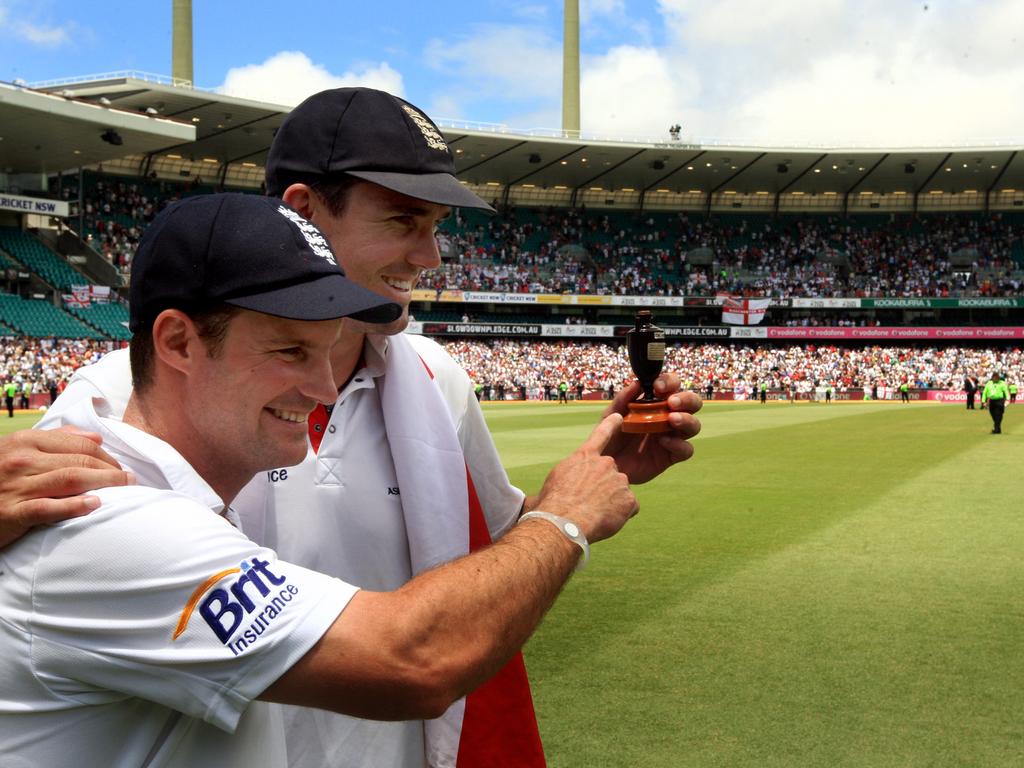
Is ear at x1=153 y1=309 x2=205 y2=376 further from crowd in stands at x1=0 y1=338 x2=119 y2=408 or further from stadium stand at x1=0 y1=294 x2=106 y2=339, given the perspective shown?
stadium stand at x1=0 y1=294 x2=106 y2=339

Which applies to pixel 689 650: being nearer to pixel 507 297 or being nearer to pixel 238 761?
pixel 238 761

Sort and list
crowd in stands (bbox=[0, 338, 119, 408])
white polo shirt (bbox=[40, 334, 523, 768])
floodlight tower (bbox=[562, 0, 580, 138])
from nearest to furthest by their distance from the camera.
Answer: white polo shirt (bbox=[40, 334, 523, 768]), crowd in stands (bbox=[0, 338, 119, 408]), floodlight tower (bbox=[562, 0, 580, 138])

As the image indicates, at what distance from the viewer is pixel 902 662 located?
6.09m

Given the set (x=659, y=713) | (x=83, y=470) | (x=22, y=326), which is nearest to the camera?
(x=83, y=470)

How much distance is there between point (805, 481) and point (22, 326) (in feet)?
135

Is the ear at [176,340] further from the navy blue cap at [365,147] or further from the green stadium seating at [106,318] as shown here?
the green stadium seating at [106,318]

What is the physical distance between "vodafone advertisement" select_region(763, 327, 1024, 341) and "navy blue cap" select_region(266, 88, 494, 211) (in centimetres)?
6522

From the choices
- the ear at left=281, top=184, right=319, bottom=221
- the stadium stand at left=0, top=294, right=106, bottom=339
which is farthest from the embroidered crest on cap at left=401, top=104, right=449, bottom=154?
Answer: the stadium stand at left=0, top=294, right=106, bottom=339

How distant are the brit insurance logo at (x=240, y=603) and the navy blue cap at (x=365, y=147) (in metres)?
1.13

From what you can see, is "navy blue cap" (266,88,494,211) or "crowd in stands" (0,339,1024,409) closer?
"navy blue cap" (266,88,494,211)

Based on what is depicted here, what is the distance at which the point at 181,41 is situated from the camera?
59562 mm

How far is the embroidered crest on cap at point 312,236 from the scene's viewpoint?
174 cm

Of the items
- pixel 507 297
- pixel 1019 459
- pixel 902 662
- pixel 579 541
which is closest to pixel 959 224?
pixel 507 297

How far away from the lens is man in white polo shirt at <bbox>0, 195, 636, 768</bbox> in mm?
1431
